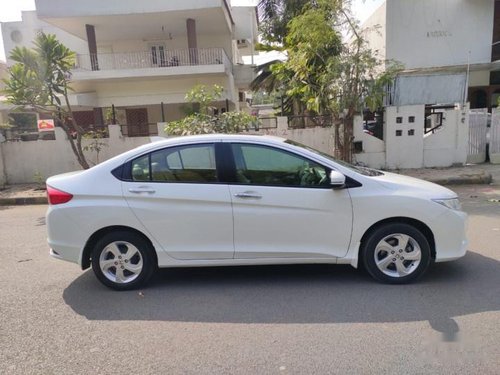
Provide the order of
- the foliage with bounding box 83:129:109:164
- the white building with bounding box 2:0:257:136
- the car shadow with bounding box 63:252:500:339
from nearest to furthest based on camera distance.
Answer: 1. the car shadow with bounding box 63:252:500:339
2. the foliage with bounding box 83:129:109:164
3. the white building with bounding box 2:0:257:136

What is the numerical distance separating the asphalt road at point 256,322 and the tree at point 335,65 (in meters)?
6.08

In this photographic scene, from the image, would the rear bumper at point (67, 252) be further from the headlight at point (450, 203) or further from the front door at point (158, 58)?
the front door at point (158, 58)

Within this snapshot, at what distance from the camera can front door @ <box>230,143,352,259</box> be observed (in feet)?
13.3

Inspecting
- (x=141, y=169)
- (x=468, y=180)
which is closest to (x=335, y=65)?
(x=468, y=180)

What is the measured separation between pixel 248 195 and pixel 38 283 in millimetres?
2611

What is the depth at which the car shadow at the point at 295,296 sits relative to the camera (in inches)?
142

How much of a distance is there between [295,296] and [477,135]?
Answer: 10407mm

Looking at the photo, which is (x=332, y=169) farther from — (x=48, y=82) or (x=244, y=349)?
(x=48, y=82)

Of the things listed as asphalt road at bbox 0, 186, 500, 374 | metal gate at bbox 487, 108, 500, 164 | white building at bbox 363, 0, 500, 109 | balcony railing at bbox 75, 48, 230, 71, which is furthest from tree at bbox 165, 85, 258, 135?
white building at bbox 363, 0, 500, 109

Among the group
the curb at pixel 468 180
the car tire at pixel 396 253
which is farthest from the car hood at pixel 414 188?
the curb at pixel 468 180

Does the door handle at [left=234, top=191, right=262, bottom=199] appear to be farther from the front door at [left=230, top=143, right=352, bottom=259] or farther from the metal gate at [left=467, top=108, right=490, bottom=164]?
the metal gate at [left=467, top=108, right=490, bottom=164]

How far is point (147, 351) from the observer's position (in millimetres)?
3156

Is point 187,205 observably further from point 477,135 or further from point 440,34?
point 440,34

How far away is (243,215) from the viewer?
4086mm
